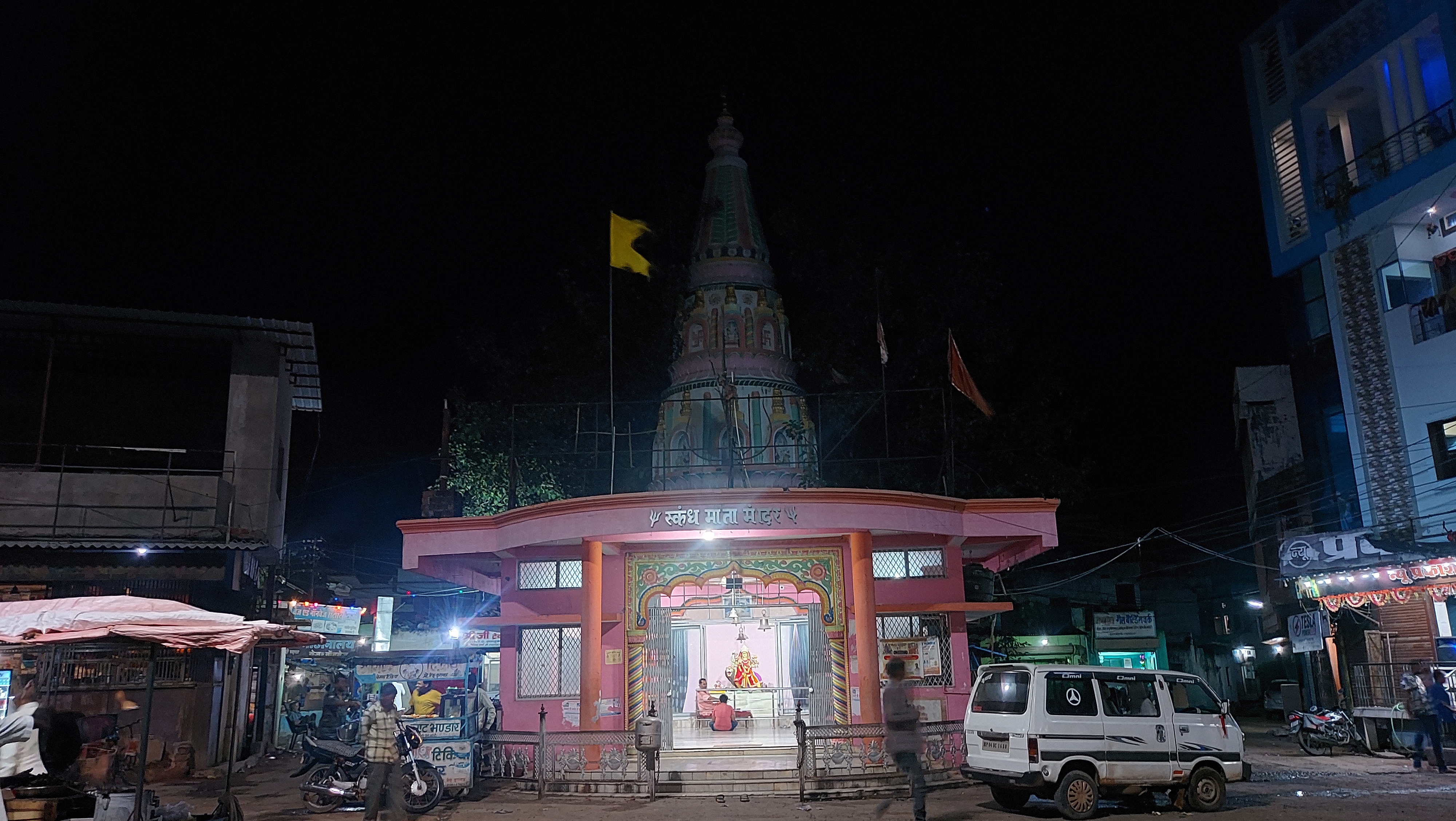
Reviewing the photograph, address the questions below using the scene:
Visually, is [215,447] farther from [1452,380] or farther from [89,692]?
[1452,380]

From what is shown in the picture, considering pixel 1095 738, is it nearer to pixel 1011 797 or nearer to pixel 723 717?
pixel 1011 797

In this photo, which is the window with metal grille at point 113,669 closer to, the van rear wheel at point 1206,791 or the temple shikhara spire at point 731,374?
the temple shikhara spire at point 731,374

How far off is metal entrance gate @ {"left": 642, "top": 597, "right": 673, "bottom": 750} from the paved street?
397cm

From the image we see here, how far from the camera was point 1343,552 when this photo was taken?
760 inches

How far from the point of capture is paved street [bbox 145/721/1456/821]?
12227mm

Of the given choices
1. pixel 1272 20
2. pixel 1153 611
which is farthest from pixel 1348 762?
pixel 1153 611

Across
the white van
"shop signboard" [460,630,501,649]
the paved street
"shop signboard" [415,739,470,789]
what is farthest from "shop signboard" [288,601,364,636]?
the white van

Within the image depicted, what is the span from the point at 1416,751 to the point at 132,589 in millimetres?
23578

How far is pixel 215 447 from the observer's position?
2153 cm

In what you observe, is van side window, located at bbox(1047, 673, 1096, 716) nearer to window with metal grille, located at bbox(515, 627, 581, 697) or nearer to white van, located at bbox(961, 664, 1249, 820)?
white van, located at bbox(961, 664, 1249, 820)

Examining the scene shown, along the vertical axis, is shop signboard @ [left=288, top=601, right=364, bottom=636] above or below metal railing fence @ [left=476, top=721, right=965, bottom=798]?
above

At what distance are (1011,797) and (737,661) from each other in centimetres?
1231

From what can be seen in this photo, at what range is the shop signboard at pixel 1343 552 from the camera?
18.1 meters

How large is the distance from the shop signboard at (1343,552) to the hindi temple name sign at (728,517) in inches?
448
